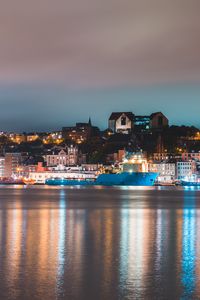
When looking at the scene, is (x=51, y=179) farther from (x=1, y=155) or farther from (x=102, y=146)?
(x=1, y=155)

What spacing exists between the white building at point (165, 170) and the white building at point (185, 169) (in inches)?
28.8

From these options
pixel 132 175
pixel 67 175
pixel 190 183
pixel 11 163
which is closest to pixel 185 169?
pixel 190 183

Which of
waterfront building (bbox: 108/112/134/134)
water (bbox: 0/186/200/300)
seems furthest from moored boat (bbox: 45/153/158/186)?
water (bbox: 0/186/200/300)

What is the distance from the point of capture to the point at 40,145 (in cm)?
13662

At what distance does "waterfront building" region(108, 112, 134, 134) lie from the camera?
125m

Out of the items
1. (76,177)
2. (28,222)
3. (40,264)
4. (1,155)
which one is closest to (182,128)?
(76,177)

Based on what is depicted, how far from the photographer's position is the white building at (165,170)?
105125 millimetres

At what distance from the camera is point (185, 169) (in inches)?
4122

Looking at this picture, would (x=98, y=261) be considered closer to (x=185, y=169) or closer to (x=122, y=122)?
(x=185, y=169)

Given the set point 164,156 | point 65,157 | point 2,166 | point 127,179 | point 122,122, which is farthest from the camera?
point 2,166

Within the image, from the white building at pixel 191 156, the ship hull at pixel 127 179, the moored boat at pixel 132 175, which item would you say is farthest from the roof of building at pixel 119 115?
the moored boat at pixel 132 175

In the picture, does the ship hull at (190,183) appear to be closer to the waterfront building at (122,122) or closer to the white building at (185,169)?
the white building at (185,169)

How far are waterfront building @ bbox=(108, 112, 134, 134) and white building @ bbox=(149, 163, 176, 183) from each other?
19158mm

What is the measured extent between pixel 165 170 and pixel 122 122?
22996 mm
